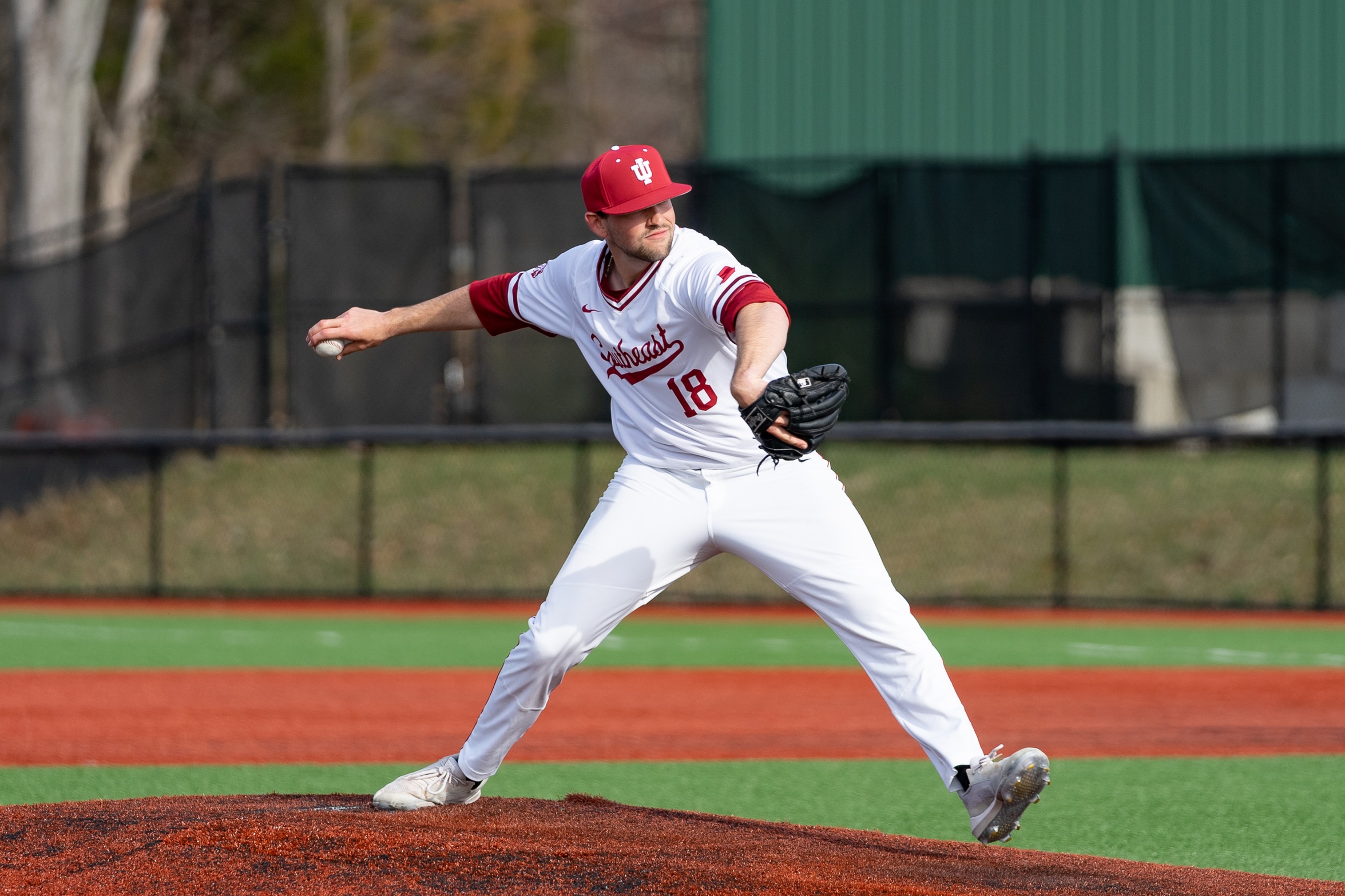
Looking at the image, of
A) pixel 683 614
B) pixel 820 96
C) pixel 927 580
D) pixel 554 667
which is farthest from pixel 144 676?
pixel 820 96

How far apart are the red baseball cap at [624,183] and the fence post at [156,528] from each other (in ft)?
36.5

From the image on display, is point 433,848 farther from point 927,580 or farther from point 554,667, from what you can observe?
point 927,580

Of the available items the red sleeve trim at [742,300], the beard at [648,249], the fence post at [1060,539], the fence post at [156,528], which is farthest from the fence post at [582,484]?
the red sleeve trim at [742,300]

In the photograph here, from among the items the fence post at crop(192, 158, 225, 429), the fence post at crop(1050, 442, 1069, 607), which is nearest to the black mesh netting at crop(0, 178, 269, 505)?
the fence post at crop(192, 158, 225, 429)

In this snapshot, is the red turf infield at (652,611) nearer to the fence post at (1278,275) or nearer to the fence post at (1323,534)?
the fence post at (1323,534)

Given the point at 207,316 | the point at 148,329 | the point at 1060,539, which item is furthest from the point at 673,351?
the point at 148,329

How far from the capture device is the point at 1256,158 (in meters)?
14.9

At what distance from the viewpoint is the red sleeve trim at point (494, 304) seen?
5266mm

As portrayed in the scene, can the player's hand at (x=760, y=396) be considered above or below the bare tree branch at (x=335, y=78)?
below

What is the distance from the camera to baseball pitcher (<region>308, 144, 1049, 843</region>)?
4.63m

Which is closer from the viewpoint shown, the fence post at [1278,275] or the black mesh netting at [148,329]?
the fence post at [1278,275]

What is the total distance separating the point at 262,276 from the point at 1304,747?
1156 centimetres

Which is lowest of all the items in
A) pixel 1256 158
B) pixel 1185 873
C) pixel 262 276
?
pixel 1185 873

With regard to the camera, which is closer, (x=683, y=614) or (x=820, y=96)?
(x=683, y=614)
